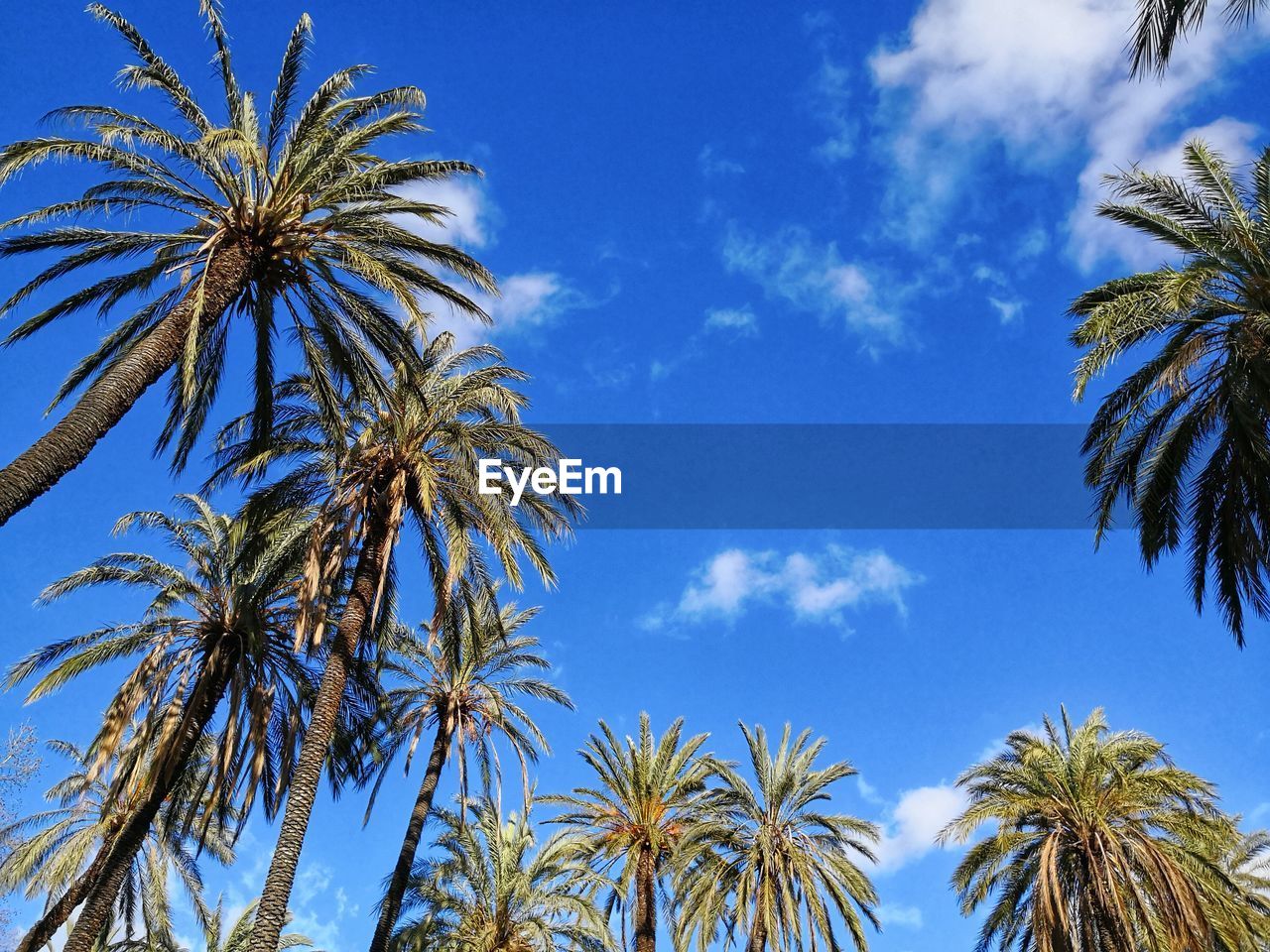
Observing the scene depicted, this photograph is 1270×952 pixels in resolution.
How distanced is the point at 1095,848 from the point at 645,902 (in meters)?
12.1

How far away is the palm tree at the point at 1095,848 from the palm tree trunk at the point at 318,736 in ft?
54.0

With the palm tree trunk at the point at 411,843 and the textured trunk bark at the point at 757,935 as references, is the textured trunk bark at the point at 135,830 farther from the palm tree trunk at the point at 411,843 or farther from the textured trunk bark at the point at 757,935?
the textured trunk bark at the point at 757,935

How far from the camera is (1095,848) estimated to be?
1006 inches

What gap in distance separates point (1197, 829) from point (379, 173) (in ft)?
80.0

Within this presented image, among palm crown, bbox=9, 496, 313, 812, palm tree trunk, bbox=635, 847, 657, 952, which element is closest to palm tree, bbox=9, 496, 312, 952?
palm crown, bbox=9, 496, 313, 812

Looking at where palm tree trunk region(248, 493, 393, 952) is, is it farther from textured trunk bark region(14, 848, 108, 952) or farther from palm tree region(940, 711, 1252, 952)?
palm tree region(940, 711, 1252, 952)

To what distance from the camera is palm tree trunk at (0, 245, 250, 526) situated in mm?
11312

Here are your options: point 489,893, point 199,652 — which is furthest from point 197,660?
point 489,893

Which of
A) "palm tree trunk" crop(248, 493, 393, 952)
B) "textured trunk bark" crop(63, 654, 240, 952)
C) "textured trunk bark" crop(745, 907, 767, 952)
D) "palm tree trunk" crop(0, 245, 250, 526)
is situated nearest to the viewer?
"palm tree trunk" crop(0, 245, 250, 526)

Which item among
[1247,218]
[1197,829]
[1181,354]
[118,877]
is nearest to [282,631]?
[118,877]

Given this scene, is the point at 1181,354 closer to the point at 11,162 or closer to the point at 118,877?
the point at 11,162

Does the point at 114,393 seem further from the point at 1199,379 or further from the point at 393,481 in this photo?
the point at 1199,379

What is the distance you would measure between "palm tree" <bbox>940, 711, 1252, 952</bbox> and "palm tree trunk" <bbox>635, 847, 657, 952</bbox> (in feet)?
27.6

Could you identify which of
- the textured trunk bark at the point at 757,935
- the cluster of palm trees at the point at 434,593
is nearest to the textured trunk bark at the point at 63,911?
the cluster of palm trees at the point at 434,593
